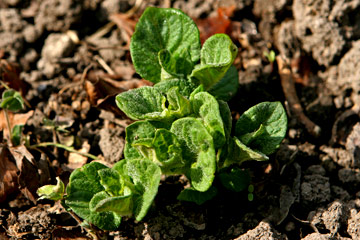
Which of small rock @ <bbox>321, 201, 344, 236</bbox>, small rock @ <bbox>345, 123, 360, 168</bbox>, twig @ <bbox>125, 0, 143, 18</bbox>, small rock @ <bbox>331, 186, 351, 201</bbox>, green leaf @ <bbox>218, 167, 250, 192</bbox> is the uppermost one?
twig @ <bbox>125, 0, 143, 18</bbox>

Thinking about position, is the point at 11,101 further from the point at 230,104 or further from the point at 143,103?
the point at 230,104

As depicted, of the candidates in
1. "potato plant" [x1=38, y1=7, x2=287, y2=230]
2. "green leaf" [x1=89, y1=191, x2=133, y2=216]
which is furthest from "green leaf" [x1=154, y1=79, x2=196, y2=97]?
"green leaf" [x1=89, y1=191, x2=133, y2=216]

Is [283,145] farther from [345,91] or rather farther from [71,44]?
[71,44]

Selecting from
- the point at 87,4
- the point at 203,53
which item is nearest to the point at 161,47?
the point at 203,53

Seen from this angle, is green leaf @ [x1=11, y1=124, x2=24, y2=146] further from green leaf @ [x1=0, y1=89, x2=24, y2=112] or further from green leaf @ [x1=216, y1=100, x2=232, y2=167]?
green leaf @ [x1=216, y1=100, x2=232, y2=167]

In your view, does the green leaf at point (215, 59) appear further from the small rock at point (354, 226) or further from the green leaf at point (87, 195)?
the small rock at point (354, 226)

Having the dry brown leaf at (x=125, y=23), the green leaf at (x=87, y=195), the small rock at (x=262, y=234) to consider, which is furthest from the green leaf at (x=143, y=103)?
the dry brown leaf at (x=125, y=23)
